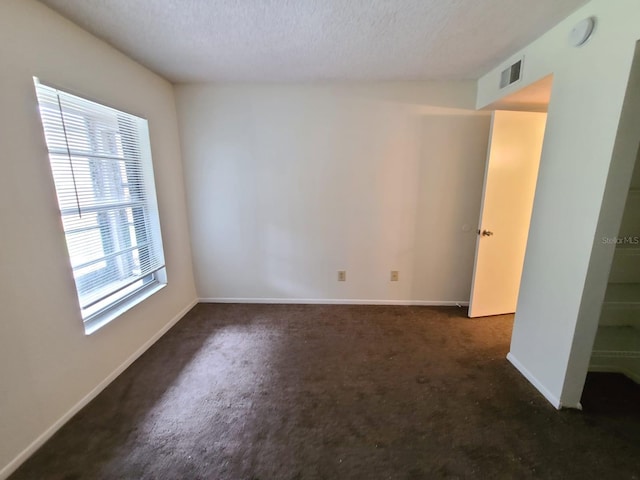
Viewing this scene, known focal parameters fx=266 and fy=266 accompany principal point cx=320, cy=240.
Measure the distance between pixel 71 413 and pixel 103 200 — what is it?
4.55 ft

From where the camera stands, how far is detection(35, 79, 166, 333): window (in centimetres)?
162

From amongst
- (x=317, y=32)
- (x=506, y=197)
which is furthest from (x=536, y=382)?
(x=317, y=32)

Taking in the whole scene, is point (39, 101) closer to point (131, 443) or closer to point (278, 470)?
point (131, 443)

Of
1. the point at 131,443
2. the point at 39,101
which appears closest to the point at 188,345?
the point at 131,443

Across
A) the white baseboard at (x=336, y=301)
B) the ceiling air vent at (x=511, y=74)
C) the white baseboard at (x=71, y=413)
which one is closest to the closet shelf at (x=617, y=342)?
the white baseboard at (x=336, y=301)

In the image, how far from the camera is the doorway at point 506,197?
2.39 meters

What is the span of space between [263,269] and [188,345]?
1.08m

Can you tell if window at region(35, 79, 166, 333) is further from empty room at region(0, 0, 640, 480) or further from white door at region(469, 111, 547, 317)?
white door at region(469, 111, 547, 317)

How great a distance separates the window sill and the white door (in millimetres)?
3115

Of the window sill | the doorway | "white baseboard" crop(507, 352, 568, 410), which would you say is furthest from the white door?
the window sill

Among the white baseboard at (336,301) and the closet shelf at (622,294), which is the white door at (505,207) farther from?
the closet shelf at (622,294)

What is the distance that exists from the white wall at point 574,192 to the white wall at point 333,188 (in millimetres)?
979

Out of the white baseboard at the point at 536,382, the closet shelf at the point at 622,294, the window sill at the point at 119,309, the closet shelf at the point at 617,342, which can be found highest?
the closet shelf at the point at 622,294

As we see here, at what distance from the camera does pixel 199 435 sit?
1.52 m
